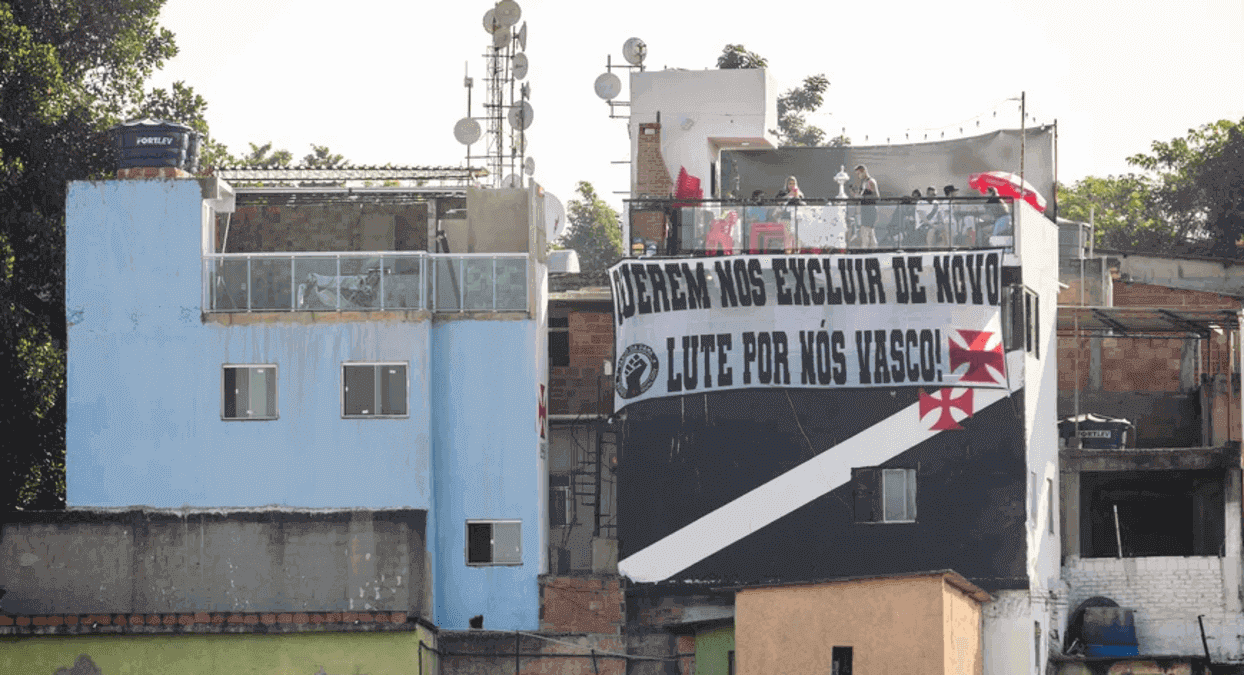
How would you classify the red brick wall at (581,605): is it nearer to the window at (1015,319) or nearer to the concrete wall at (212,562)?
the concrete wall at (212,562)

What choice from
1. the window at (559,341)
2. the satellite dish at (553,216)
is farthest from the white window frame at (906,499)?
the satellite dish at (553,216)

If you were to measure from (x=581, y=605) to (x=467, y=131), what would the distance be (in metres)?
13.5

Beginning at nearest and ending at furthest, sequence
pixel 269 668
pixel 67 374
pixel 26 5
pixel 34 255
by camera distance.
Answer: pixel 269 668 → pixel 67 374 → pixel 34 255 → pixel 26 5

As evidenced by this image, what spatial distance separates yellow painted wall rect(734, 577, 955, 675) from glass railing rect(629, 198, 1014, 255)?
774 cm

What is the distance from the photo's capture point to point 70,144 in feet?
182

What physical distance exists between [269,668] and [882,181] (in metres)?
18.1

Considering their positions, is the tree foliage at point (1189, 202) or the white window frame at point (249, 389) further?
the tree foliage at point (1189, 202)

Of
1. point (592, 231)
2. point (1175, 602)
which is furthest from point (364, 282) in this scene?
point (592, 231)

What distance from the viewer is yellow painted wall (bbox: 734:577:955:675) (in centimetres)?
4259

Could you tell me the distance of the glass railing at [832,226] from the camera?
4850 cm

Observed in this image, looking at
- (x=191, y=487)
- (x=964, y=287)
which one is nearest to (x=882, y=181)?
(x=964, y=287)

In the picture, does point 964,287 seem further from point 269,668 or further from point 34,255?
point 34,255

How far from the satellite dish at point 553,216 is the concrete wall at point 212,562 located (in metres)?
9.14

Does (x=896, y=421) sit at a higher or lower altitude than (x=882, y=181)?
lower
